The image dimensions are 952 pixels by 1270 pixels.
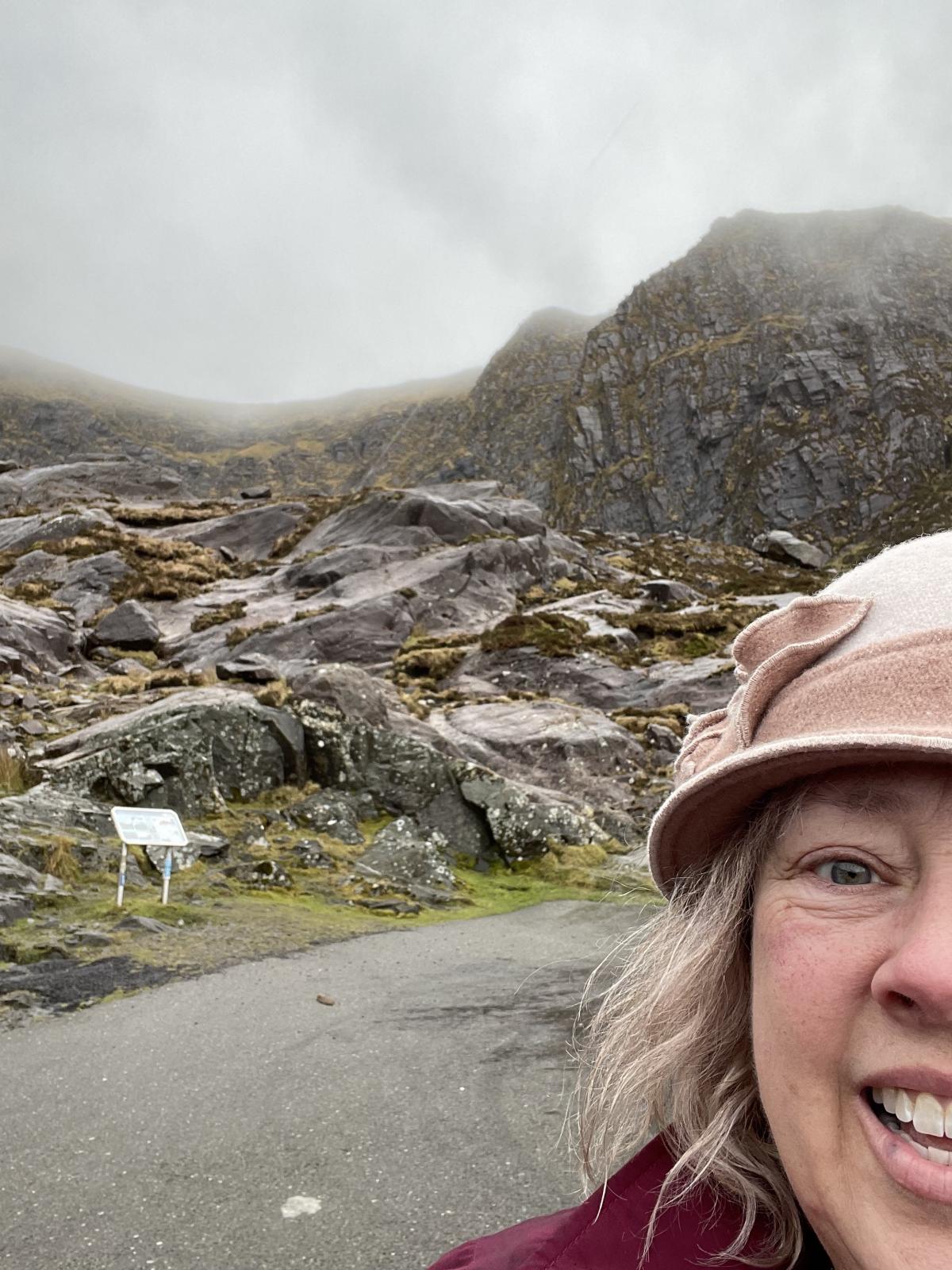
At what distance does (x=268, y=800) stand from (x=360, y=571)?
26.5 metres

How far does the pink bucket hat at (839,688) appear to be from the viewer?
141 centimetres

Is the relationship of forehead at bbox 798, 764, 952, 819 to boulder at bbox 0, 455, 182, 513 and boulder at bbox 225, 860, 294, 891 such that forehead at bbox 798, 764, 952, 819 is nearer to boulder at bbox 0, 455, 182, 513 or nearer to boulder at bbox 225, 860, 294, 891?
boulder at bbox 225, 860, 294, 891

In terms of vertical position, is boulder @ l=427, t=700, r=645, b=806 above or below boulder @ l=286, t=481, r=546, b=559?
below

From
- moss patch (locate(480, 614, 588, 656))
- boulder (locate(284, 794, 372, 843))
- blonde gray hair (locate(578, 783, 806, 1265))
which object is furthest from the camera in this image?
moss patch (locate(480, 614, 588, 656))

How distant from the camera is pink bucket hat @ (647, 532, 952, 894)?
4.64 feet

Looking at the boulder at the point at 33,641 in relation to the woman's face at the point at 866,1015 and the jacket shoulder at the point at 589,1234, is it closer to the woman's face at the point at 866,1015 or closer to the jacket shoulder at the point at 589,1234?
the jacket shoulder at the point at 589,1234

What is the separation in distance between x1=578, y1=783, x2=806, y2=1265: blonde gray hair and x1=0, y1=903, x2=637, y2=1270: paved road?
2067 millimetres

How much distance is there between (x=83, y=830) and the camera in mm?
10953

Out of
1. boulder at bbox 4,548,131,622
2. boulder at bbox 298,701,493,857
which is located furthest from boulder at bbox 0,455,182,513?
boulder at bbox 298,701,493,857

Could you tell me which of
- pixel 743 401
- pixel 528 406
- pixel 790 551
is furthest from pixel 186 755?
pixel 528 406

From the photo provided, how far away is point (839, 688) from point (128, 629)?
32262 millimetres

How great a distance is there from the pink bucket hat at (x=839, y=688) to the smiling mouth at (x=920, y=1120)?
54 cm

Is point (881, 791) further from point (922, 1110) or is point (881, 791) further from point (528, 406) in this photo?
point (528, 406)

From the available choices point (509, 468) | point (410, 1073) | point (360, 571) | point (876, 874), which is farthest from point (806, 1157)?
point (509, 468)
